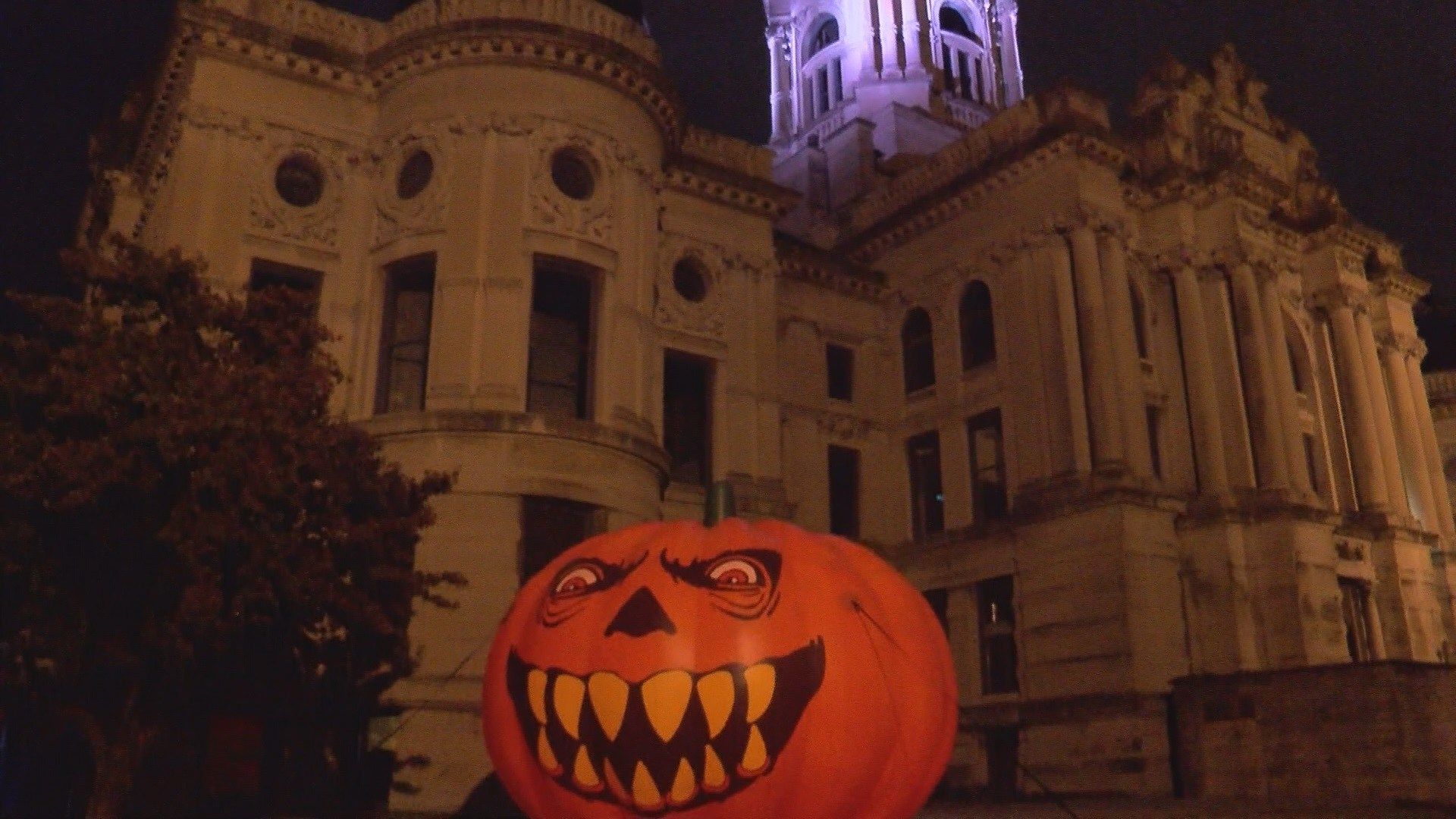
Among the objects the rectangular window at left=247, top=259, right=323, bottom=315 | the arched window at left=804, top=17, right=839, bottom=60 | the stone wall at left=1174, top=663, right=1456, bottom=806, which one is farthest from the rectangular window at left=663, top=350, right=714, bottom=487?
the arched window at left=804, top=17, right=839, bottom=60

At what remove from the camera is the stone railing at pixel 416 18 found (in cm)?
2372

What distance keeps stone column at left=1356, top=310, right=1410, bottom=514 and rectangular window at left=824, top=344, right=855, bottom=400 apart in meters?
15.4

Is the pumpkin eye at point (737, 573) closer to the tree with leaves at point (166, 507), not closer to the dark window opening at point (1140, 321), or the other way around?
the tree with leaves at point (166, 507)

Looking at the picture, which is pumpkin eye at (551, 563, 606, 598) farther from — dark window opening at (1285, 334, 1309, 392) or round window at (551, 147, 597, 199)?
dark window opening at (1285, 334, 1309, 392)

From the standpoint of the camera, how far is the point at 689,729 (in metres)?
6.82

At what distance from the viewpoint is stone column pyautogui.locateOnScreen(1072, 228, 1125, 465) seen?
87.7ft

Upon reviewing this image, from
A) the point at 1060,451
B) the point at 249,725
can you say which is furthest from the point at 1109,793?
the point at 249,725

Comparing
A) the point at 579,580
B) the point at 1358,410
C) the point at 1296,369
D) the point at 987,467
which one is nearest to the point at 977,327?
the point at 987,467

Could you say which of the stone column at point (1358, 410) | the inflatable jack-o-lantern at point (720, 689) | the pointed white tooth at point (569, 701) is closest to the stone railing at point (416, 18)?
the inflatable jack-o-lantern at point (720, 689)

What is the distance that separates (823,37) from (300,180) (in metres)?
35.7

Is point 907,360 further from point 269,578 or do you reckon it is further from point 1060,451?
point 269,578

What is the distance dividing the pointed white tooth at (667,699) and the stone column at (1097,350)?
2148cm

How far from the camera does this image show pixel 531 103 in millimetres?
23469

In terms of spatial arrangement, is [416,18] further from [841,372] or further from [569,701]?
[569,701]
